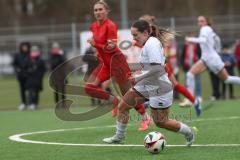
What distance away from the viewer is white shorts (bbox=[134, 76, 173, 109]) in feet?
32.7

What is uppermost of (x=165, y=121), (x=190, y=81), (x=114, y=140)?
(x=165, y=121)

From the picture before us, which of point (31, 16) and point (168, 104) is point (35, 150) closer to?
point (168, 104)

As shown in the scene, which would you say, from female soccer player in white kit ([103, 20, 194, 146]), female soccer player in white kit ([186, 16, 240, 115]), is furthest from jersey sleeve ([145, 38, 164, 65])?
female soccer player in white kit ([186, 16, 240, 115])

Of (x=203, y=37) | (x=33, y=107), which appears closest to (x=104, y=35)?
(x=203, y=37)

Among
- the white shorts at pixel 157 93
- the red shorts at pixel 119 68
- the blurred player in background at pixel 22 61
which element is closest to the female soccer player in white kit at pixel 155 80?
the white shorts at pixel 157 93

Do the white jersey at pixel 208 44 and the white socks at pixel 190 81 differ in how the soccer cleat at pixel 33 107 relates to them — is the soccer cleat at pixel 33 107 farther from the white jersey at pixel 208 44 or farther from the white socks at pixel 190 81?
the white jersey at pixel 208 44

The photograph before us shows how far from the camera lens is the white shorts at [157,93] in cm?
998

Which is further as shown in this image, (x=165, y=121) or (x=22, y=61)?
(x=22, y=61)

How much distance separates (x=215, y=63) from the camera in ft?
54.4

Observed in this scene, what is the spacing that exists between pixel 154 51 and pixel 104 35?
368cm

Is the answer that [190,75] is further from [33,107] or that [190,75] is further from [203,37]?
[33,107]

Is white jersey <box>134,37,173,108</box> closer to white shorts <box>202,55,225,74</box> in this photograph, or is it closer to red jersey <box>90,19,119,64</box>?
red jersey <box>90,19,119,64</box>

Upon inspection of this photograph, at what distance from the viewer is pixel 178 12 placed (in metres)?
57.4

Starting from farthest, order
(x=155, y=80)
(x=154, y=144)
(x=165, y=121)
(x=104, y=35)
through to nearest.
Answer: (x=104, y=35), (x=155, y=80), (x=165, y=121), (x=154, y=144)
